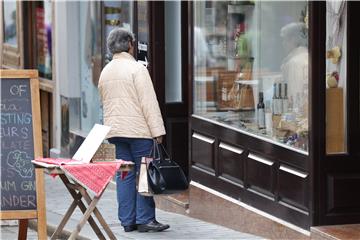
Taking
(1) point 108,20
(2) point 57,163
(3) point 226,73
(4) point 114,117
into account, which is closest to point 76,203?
(2) point 57,163

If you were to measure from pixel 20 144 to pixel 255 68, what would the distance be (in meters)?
2.49

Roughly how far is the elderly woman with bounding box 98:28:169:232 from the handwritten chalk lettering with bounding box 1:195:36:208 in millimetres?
1193

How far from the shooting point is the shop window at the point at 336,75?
8.05m

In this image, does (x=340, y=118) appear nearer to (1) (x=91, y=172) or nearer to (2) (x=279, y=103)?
(2) (x=279, y=103)

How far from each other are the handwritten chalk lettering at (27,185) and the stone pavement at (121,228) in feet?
4.00

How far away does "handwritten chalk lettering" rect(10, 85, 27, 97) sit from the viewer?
8.09 m

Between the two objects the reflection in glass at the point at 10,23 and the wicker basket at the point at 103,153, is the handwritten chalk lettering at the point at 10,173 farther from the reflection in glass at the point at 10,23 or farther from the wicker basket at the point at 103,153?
the reflection in glass at the point at 10,23

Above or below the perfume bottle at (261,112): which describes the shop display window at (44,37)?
above

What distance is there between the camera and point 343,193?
8117 millimetres

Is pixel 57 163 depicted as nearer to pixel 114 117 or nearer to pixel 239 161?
pixel 114 117

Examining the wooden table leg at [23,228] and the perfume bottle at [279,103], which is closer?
the wooden table leg at [23,228]

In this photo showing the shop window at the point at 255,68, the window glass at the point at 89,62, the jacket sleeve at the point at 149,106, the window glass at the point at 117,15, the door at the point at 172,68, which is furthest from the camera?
the window glass at the point at 89,62

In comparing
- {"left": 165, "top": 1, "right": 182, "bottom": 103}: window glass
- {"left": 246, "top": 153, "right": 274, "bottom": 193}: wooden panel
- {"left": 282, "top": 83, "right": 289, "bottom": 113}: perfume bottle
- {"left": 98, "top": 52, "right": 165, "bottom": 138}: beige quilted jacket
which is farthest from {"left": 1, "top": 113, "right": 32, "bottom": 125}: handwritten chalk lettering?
{"left": 165, "top": 1, "right": 182, "bottom": 103}: window glass

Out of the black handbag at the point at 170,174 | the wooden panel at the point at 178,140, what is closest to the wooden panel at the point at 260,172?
the black handbag at the point at 170,174
